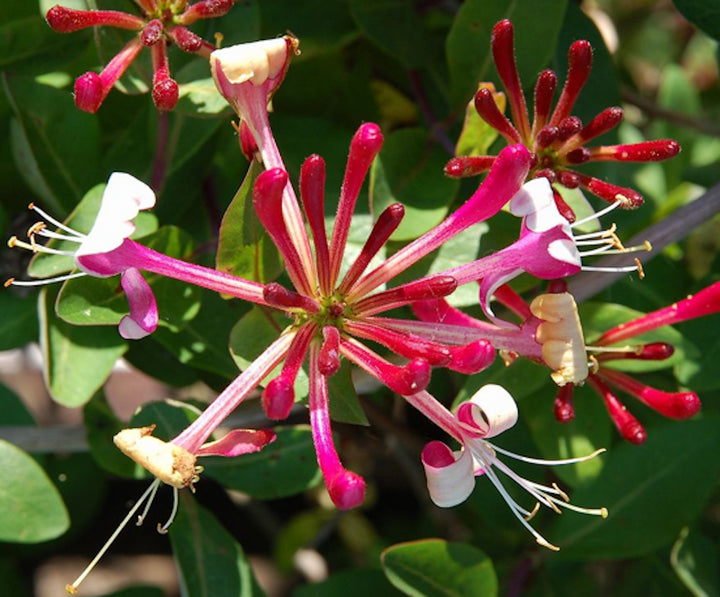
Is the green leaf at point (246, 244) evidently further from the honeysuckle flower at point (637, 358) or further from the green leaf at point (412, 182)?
the honeysuckle flower at point (637, 358)

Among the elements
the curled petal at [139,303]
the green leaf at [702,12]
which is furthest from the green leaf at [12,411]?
the green leaf at [702,12]

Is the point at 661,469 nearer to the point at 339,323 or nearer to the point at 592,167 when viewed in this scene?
the point at 592,167

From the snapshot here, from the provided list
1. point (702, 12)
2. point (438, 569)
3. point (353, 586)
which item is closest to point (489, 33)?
point (702, 12)

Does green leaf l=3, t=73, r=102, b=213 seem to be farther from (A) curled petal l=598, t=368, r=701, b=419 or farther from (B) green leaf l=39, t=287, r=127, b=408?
(A) curled petal l=598, t=368, r=701, b=419

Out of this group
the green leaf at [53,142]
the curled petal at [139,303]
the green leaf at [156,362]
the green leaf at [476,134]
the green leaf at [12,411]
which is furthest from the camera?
the green leaf at [12,411]

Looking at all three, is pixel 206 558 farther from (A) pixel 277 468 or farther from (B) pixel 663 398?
(B) pixel 663 398

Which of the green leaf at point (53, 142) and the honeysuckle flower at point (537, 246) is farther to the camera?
the green leaf at point (53, 142)

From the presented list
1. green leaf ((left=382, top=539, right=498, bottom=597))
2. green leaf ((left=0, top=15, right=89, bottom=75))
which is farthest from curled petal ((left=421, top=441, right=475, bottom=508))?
green leaf ((left=0, top=15, right=89, bottom=75))
